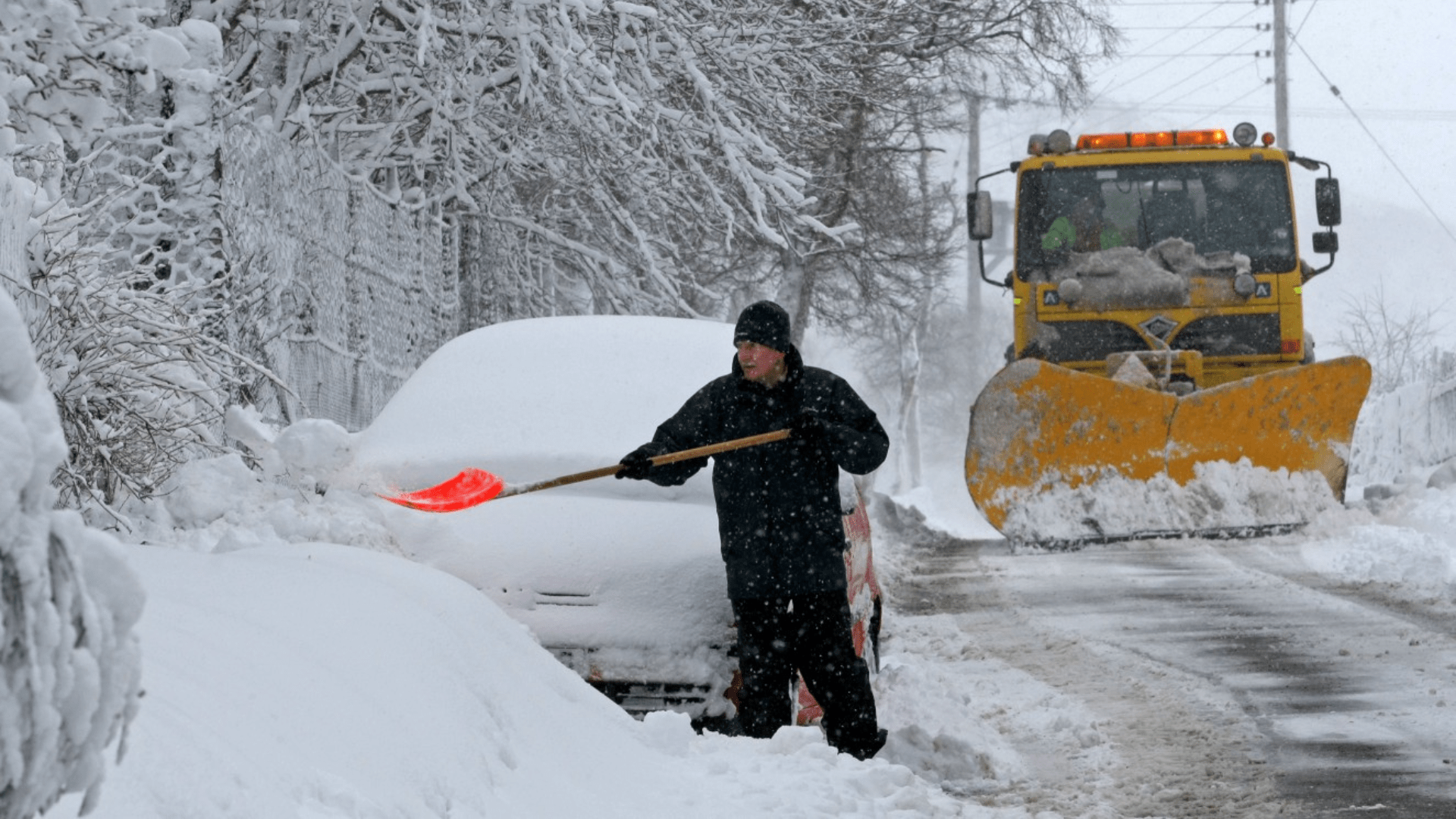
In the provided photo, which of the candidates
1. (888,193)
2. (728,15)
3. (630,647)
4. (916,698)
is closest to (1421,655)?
(916,698)

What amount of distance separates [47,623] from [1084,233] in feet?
39.3

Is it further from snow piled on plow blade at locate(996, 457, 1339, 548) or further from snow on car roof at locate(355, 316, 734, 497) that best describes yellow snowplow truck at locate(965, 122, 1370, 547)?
snow on car roof at locate(355, 316, 734, 497)

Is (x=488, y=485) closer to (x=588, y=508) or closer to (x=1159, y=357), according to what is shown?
(x=588, y=508)

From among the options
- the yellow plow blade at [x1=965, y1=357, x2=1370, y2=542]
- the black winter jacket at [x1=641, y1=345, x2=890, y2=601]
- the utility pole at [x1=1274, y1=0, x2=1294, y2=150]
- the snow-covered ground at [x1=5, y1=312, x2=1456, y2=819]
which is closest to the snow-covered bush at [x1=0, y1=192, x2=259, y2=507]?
the snow-covered ground at [x1=5, y1=312, x2=1456, y2=819]

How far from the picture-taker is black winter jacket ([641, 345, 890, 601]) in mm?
4758

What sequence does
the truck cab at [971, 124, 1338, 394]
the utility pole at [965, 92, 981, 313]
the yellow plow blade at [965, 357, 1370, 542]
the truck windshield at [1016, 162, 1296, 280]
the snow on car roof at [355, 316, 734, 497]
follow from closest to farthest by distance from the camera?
the snow on car roof at [355, 316, 734, 497], the yellow plow blade at [965, 357, 1370, 542], the truck cab at [971, 124, 1338, 394], the truck windshield at [1016, 162, 1296, 280], the utility pole at [965, 92, 981, 313]

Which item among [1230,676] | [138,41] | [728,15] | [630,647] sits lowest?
Result: [1230,676]

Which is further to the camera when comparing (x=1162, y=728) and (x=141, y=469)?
(x=1162, y=728)

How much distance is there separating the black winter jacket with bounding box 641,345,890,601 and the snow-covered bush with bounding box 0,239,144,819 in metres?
3.30

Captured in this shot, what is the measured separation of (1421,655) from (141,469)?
505cm

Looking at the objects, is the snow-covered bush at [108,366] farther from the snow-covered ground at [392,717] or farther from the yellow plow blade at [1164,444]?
the yellow plow blade at [1164,444]

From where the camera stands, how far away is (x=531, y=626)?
4.86 m

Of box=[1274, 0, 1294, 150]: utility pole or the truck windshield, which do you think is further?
box=[1274, 0, 1294, 150]: utility pole

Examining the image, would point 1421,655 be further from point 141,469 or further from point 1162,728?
→ point 141,469
